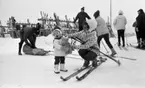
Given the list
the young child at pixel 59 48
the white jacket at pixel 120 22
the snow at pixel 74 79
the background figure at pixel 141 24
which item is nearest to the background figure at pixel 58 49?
the young child at pixel 59 48

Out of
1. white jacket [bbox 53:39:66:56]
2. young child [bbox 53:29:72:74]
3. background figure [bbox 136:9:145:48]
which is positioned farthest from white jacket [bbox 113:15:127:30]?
white jacket [bbox 53:39:66:56]

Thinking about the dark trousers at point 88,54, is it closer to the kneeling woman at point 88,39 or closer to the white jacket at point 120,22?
the kneeling woman at point 88,39

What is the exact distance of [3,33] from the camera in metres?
11.6

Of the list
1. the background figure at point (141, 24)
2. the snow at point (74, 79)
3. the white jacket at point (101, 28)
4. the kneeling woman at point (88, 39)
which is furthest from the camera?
the background figure at point (141, 24)

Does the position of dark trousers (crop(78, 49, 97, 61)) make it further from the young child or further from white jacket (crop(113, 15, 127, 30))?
white jacket (crop(113, 15, 127, 30))

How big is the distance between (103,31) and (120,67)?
1.26m

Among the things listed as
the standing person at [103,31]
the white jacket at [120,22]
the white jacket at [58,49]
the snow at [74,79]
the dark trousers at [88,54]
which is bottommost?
the snow at [74,79]

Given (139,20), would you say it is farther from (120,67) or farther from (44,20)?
(44,20)

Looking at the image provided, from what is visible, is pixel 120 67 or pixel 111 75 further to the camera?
pixel 120 67

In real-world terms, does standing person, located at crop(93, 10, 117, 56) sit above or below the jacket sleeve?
above

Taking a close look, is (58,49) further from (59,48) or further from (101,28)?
(101,28)

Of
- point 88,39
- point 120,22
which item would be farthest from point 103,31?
point 120,22

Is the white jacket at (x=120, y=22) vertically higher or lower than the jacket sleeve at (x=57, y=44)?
higher
